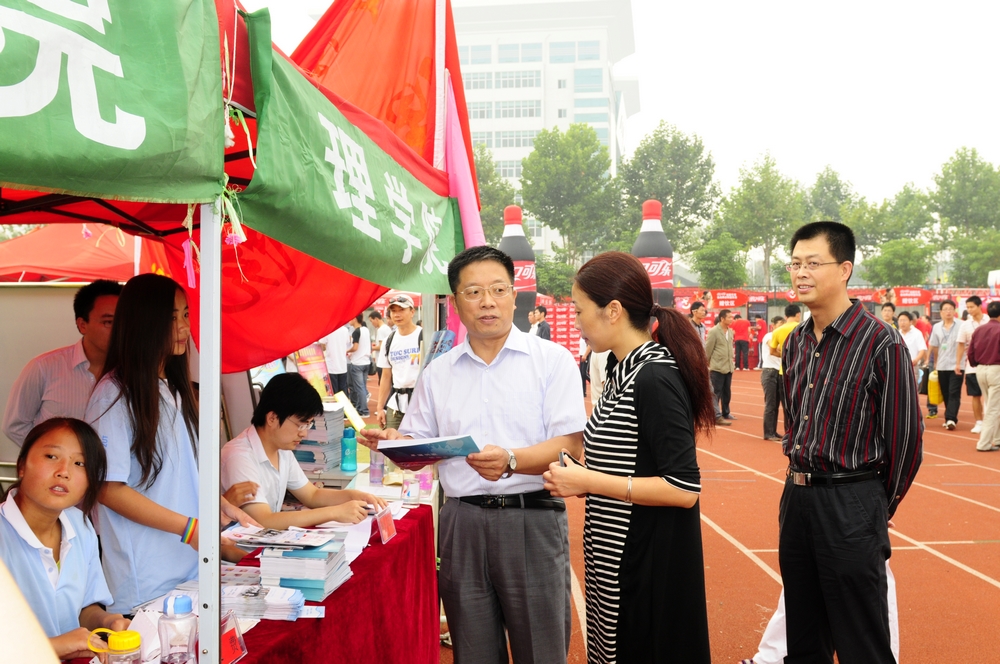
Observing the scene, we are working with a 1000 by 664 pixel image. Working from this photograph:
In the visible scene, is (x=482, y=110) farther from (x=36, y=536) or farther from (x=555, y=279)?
(x=36, y=536)

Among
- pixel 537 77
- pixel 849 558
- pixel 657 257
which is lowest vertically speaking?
pixel 849 558

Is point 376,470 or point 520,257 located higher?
point 520,257

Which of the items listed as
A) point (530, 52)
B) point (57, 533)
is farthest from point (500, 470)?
point (530, 52)

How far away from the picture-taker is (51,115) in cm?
111

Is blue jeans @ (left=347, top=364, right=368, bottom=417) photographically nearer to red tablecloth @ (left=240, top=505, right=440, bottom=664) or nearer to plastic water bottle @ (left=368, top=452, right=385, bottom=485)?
plastic water bottle @ (left=368, top=452, right=385, bottom=485)

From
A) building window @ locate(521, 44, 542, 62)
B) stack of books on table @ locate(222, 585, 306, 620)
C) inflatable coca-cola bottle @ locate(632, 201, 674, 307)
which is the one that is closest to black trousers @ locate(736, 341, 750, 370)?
inflatable coca-cola bottle @ locate(632, 201, 674, 307)

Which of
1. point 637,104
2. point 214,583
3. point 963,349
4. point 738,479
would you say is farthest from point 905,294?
point 637,104

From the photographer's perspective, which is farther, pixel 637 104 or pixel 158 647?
pixel 637 104

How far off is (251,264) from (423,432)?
1586 millimetres

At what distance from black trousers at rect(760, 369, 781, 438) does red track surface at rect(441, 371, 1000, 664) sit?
23.6 inches

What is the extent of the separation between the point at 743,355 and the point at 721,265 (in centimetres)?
1474

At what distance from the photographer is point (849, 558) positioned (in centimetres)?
251

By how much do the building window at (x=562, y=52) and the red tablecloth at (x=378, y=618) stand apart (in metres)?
80.3

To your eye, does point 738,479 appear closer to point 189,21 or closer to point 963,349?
point 963,349
